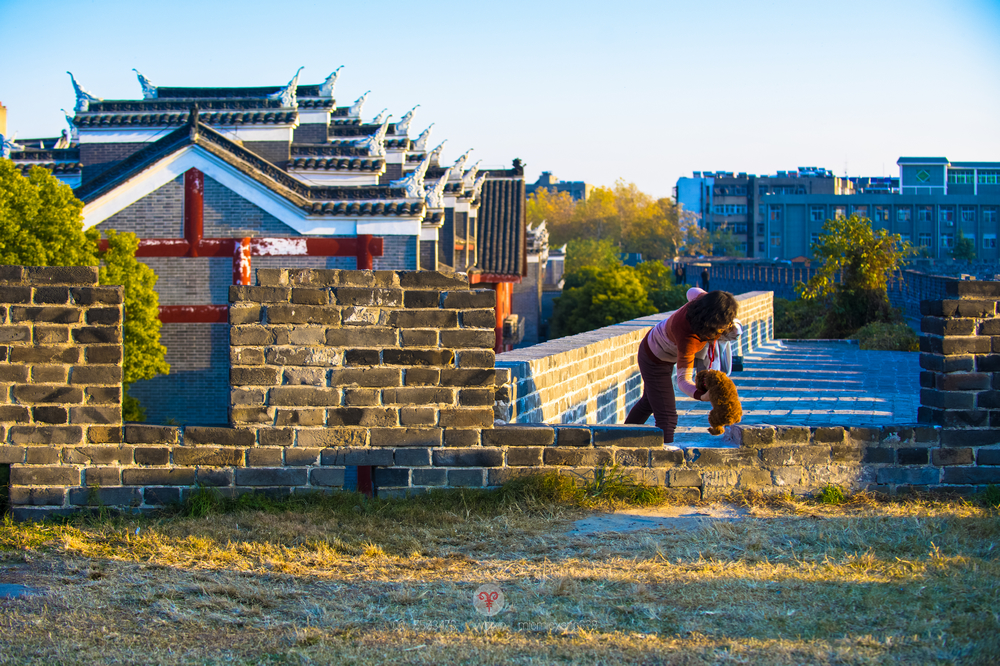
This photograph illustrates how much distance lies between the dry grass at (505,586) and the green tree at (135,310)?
14.6 metres

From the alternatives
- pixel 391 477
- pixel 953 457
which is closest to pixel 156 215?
pixel 391 477

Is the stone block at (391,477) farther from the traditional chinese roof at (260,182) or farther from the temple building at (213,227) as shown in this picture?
the traditional chinese roof at (260,182)

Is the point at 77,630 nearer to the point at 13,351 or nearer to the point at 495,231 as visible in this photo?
the point at 13,351

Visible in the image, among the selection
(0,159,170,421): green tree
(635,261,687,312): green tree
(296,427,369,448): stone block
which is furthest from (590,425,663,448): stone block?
(635,261,687,312): green tree

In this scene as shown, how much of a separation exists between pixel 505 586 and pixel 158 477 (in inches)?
93.6

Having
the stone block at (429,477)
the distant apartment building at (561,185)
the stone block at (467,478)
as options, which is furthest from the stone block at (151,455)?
the distant apartment building at (561,185)

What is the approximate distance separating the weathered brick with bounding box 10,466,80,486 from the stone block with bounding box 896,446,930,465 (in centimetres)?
506

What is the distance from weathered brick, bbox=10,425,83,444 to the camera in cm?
545

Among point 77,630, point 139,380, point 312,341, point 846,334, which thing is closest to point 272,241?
point 139,380

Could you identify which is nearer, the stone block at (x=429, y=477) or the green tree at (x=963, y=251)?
the stone block at (x=429, y=477)

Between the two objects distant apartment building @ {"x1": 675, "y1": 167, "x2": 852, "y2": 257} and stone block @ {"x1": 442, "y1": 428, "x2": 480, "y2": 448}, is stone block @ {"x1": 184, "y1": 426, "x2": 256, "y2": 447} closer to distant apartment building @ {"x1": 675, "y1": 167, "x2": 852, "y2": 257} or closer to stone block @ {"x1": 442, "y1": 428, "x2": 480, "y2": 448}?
stone block @ {"x1": 442, "y1": 428, "x2": 480, "y2": 448}

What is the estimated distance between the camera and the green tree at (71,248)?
55.7 feet

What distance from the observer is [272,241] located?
21297 mm

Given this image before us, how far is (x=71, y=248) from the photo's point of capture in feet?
58.5
